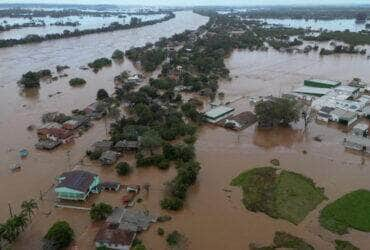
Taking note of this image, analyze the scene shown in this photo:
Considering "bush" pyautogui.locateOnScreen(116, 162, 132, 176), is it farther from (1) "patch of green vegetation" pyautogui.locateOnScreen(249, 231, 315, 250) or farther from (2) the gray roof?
(1) "patch of green vegetation" pyautogui.locateOnScreen(249, 231, 315, 250)

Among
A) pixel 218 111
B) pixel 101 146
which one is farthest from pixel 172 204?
pixel 218 111

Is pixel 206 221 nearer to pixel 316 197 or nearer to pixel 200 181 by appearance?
pixel 200 181

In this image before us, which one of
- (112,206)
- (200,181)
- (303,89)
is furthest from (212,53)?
(112,206)

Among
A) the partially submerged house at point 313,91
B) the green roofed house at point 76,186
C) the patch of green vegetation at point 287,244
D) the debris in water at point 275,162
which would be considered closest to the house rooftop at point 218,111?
the debris in water at point 275,162

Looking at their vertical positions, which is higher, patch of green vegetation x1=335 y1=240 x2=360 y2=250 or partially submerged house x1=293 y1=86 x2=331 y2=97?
partially submerged house x1=293 y1=86 x2=331 y2=97

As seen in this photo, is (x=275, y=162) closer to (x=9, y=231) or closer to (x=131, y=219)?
(x=131, y=219)

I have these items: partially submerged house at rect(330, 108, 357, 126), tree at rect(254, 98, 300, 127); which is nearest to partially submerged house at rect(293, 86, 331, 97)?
partially submerged house at rect(330, 108, 357, 126)
